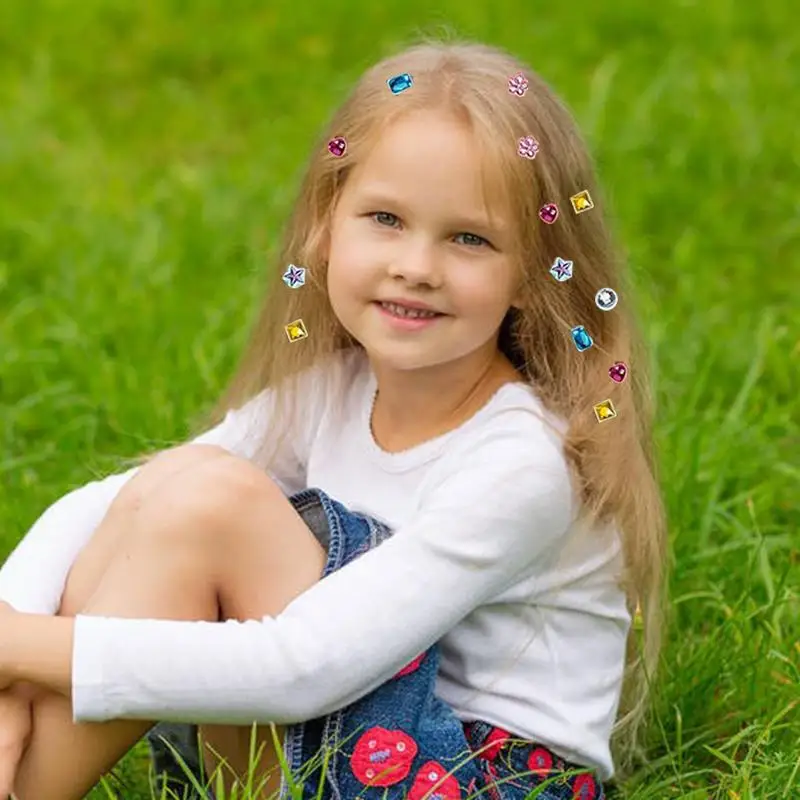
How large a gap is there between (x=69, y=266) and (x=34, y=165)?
0.63m

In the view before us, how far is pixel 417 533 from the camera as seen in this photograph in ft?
6.69

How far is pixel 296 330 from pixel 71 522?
1.28ft

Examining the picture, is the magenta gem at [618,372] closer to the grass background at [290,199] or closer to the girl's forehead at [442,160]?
the girl's forehead at [442,160]

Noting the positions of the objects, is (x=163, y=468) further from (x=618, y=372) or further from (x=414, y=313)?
(x=618, y=372)

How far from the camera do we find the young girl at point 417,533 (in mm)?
2014

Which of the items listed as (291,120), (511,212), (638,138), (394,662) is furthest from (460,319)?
(291,120)

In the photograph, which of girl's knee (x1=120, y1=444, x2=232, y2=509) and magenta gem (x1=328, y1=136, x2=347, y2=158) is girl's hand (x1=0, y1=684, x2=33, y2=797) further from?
magenta gem (x1=328, y1=136, x2=347, y2=158)

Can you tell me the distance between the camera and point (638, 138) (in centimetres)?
439

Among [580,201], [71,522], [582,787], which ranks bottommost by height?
[582,787]

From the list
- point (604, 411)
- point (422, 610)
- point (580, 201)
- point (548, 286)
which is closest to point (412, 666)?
point (422, 610)

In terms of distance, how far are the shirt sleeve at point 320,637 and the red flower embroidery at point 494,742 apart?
6.1 inches

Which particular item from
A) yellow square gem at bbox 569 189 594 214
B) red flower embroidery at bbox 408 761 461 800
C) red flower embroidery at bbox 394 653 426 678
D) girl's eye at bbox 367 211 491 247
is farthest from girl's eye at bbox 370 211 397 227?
red flower embroidery at bbox 408 761 461 800

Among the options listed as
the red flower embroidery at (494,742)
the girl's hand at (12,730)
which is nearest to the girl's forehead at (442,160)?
the red flower embroidery at (494,742)

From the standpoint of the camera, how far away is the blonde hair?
84.7 inches
